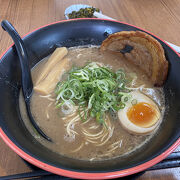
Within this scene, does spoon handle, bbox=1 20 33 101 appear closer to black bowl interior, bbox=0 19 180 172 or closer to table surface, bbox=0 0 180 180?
black bowl interior, bbox=0 19 180 172

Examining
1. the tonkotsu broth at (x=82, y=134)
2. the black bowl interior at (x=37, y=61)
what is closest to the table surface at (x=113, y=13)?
the black bowl interior at (x=37, y=61)

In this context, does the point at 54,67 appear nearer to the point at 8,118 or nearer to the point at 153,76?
the point at 8,118

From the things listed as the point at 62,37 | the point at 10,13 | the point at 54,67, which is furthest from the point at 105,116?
the point at 10,13

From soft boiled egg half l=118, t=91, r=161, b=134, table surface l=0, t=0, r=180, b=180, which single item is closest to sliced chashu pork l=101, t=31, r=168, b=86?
soft boiled egg half l=118, t=91, r=161, b=134

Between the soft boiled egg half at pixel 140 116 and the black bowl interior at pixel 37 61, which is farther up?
the black bowl interior at pixel 37 61

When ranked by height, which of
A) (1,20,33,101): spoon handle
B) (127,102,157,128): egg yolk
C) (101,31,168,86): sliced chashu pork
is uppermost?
(1,20,33,101): spoon handle

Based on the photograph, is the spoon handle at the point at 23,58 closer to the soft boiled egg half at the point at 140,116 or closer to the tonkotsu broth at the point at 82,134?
the tonkotsu broth at the point at 82,134

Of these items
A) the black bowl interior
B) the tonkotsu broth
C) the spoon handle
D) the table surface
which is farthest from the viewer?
the table surface
